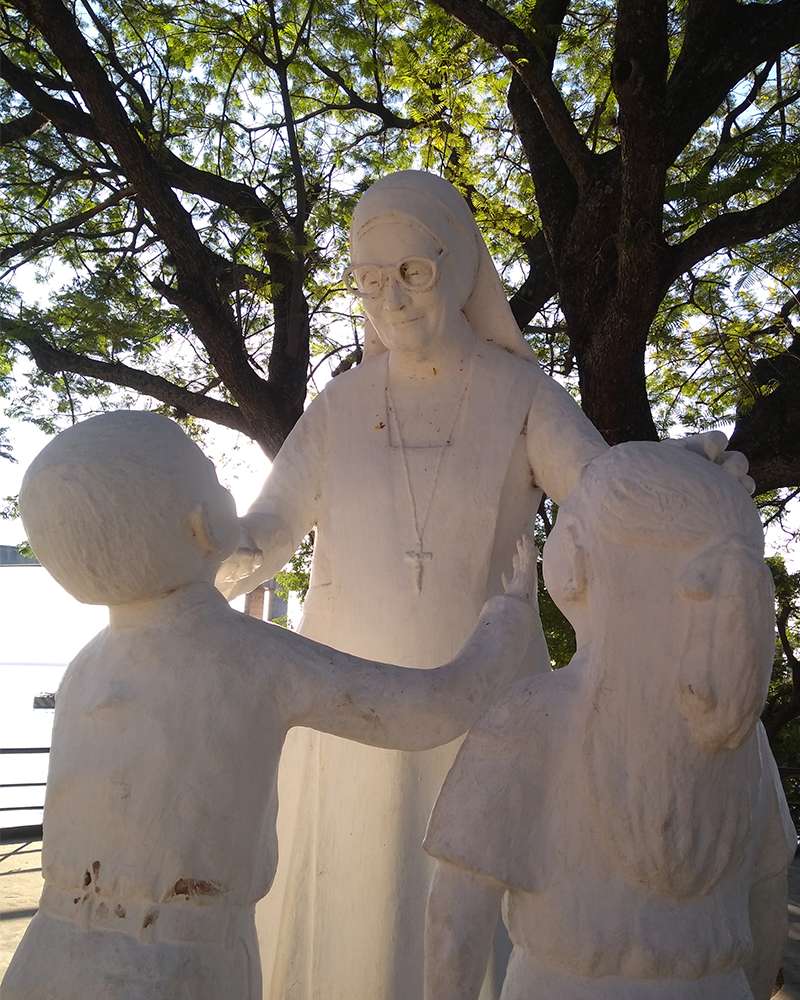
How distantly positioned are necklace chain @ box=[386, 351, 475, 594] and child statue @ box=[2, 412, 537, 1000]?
709mm

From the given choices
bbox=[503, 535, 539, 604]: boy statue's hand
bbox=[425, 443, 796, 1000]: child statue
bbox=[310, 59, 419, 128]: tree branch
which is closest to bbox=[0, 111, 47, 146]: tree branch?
bbox=[310, 59, 419, 128]: tree branch

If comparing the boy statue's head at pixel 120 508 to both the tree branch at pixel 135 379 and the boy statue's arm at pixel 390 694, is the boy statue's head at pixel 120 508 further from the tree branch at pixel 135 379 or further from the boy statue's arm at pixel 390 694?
the tree branch at pixel 135 379

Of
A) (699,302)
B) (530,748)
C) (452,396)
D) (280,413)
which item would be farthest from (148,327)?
(530,748)

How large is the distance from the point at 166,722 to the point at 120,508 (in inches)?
15.5

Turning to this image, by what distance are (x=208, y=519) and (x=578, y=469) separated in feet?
3.42

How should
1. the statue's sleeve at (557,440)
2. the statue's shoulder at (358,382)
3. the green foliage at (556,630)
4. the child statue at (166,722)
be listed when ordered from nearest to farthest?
the child statue at (166,722), the statue's sleeve at (557,440), the statue's shoulder at (358,382), the green foliage at (556,630)

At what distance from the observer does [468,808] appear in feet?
5.24

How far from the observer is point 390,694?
1805 millimetres

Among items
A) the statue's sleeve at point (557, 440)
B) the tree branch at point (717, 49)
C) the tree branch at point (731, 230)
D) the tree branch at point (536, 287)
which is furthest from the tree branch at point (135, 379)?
the statue's sleeve at point (557, 440)

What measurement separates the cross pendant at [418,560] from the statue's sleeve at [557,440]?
363 mm

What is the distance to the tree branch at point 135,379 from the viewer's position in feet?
25.1

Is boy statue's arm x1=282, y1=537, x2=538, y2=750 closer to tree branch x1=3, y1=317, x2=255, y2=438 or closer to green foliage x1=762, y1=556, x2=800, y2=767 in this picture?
tree branch x1=3, y1=317, x2=255, y2=438

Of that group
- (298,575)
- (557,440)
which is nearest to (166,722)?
(557,440)

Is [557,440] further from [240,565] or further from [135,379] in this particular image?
[135,379]
